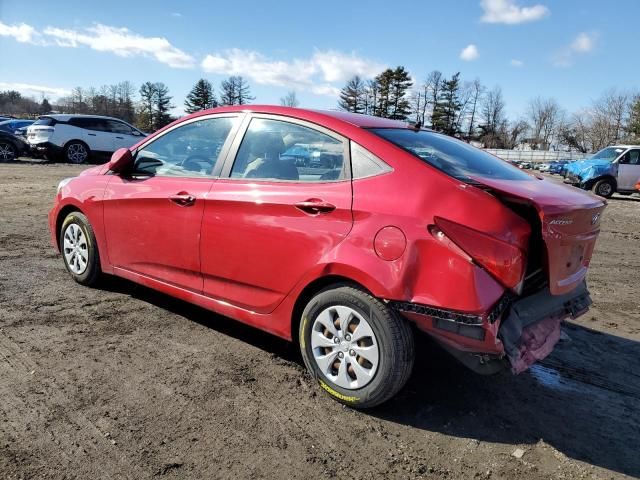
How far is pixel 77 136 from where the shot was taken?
17.7 metres

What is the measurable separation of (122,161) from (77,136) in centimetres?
1542

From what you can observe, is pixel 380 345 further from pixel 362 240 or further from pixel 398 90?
pixel 398 90

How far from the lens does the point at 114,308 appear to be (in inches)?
164

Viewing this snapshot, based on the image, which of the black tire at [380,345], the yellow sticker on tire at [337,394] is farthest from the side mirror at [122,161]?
the yellow sticker on tire at [337,394]

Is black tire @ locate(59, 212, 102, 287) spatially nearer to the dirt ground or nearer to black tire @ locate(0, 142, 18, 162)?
the dirt ground

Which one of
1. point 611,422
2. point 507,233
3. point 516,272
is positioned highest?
point 507,233

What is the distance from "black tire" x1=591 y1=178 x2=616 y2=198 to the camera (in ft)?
58.7

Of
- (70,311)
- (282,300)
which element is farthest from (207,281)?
(70,311)

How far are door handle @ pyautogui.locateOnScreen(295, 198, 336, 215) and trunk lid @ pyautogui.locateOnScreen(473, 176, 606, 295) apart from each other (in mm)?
821

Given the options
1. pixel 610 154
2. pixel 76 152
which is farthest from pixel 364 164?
pixel 610 154

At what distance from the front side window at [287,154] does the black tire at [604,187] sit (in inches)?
690

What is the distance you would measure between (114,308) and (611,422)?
11.9 ft

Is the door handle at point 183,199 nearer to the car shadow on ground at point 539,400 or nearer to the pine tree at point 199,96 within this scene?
the car shadow on ground at point 539,400

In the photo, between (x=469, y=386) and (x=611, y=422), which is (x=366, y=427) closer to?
(x=469, y=386)
